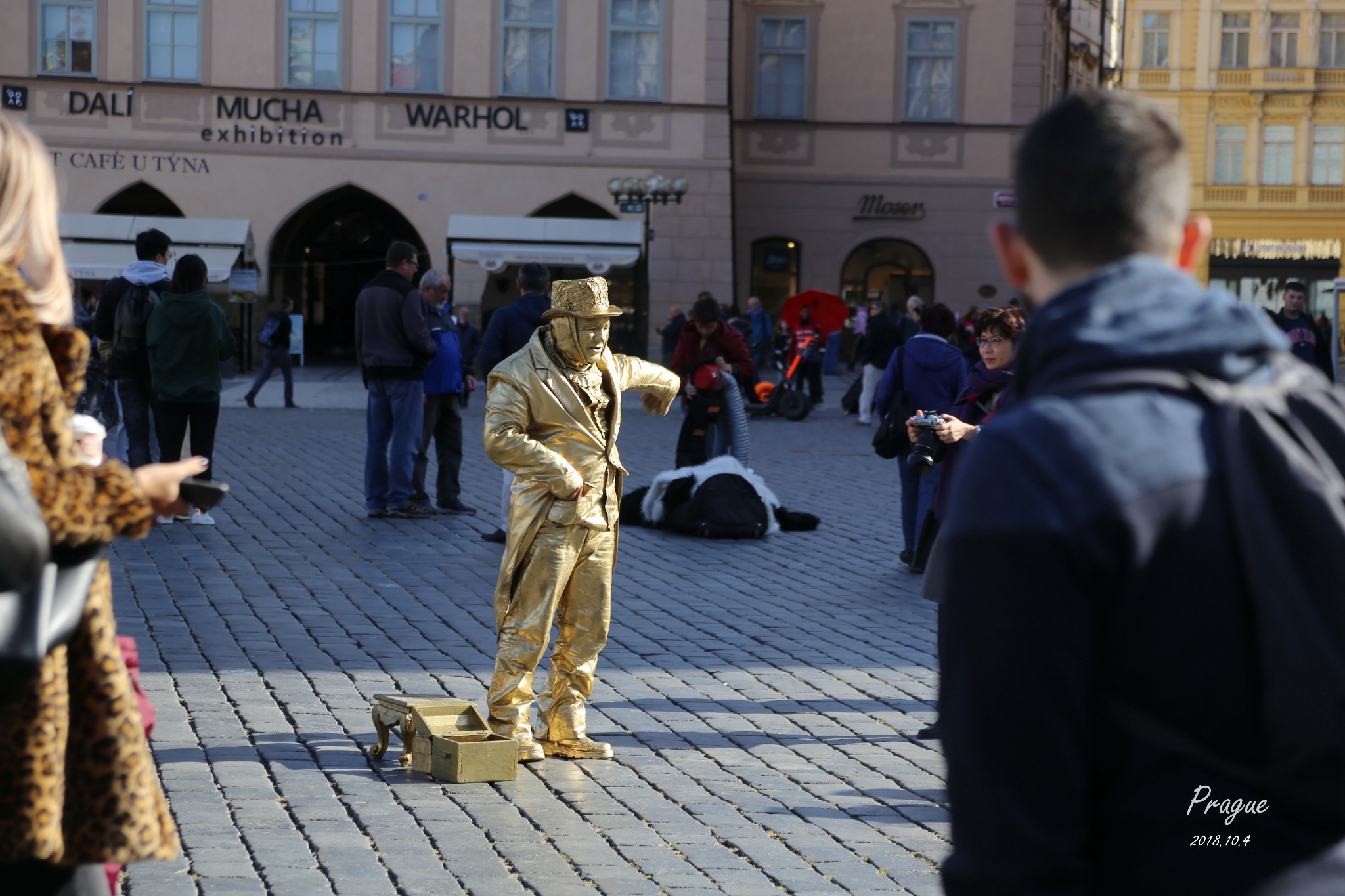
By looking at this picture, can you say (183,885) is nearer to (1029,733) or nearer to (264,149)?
(1029,733)

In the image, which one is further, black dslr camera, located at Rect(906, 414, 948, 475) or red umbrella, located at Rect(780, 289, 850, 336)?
red umbrella, located at Rect(780, 289, 850, 336)

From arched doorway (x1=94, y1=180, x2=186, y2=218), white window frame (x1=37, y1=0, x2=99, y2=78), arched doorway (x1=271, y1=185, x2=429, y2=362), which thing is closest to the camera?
white window frame (x1=37, y1=0, x2=99, y2=78)

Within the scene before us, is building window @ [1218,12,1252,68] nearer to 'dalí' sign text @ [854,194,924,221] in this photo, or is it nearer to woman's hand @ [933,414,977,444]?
'dalí' sign text @ [854,194,924,221]

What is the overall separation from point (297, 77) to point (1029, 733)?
3239 cm

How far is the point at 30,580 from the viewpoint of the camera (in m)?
2.04

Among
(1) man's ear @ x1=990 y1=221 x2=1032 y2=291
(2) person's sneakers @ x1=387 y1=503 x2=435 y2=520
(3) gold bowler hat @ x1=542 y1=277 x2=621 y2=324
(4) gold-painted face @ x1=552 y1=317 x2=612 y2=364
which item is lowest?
(2) person's sneakers @ x1=387 y1=503 x2=435 y2=520

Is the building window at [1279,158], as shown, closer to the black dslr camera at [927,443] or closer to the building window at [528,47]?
the building window at [528,47]

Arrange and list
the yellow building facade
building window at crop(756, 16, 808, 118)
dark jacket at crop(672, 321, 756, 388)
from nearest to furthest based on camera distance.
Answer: dark jacket at crop(672, 321, 756, 388)
building window at crop(756, 16, 808, 118)
the yellow building facade

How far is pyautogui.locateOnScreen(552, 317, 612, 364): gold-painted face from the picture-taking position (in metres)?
5.49

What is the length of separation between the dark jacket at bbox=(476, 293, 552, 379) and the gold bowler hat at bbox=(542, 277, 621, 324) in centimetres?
484

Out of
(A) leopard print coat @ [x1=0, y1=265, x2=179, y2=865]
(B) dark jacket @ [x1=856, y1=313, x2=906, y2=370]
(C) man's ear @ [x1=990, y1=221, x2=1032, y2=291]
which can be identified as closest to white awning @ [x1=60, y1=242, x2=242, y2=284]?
(B) dark jacket @ [x1=856, y1=313, x2=906, y2=370]

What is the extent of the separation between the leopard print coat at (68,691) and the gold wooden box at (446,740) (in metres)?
2.81

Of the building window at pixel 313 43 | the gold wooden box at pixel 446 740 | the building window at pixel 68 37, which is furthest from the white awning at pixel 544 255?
the gold wooden box at pixel 446 740

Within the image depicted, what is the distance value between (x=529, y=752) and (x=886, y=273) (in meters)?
33.0
